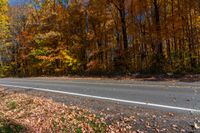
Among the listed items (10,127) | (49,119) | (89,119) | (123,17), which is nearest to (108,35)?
(123,17)

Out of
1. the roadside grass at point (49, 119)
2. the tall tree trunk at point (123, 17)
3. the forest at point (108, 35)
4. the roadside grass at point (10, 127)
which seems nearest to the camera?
the roadside grass at point (49, 119)

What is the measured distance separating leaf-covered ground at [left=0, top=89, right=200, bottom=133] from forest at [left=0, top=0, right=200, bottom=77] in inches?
424

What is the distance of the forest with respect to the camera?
23219 millimetres

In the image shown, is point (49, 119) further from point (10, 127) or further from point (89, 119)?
point (89, 119)

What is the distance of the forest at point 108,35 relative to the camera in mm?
23219

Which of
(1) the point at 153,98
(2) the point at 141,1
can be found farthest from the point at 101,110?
(2) the point at 141,1

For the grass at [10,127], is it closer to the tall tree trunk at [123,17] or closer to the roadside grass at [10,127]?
the roadside grass at [10,127]

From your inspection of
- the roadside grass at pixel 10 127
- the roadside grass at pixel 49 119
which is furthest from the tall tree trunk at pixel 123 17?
the roadside grass at pixel 10 127

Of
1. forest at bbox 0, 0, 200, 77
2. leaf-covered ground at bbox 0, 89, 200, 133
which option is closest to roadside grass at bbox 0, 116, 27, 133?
leaf-covered ground at bbox 0, 89, 200, 133

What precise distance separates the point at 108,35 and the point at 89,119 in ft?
77.2

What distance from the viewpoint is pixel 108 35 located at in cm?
3188

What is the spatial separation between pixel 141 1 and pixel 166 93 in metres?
17.5

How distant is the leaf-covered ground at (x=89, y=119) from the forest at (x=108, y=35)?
35.3ft

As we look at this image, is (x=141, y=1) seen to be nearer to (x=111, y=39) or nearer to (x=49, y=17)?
(x=111, y=39)
